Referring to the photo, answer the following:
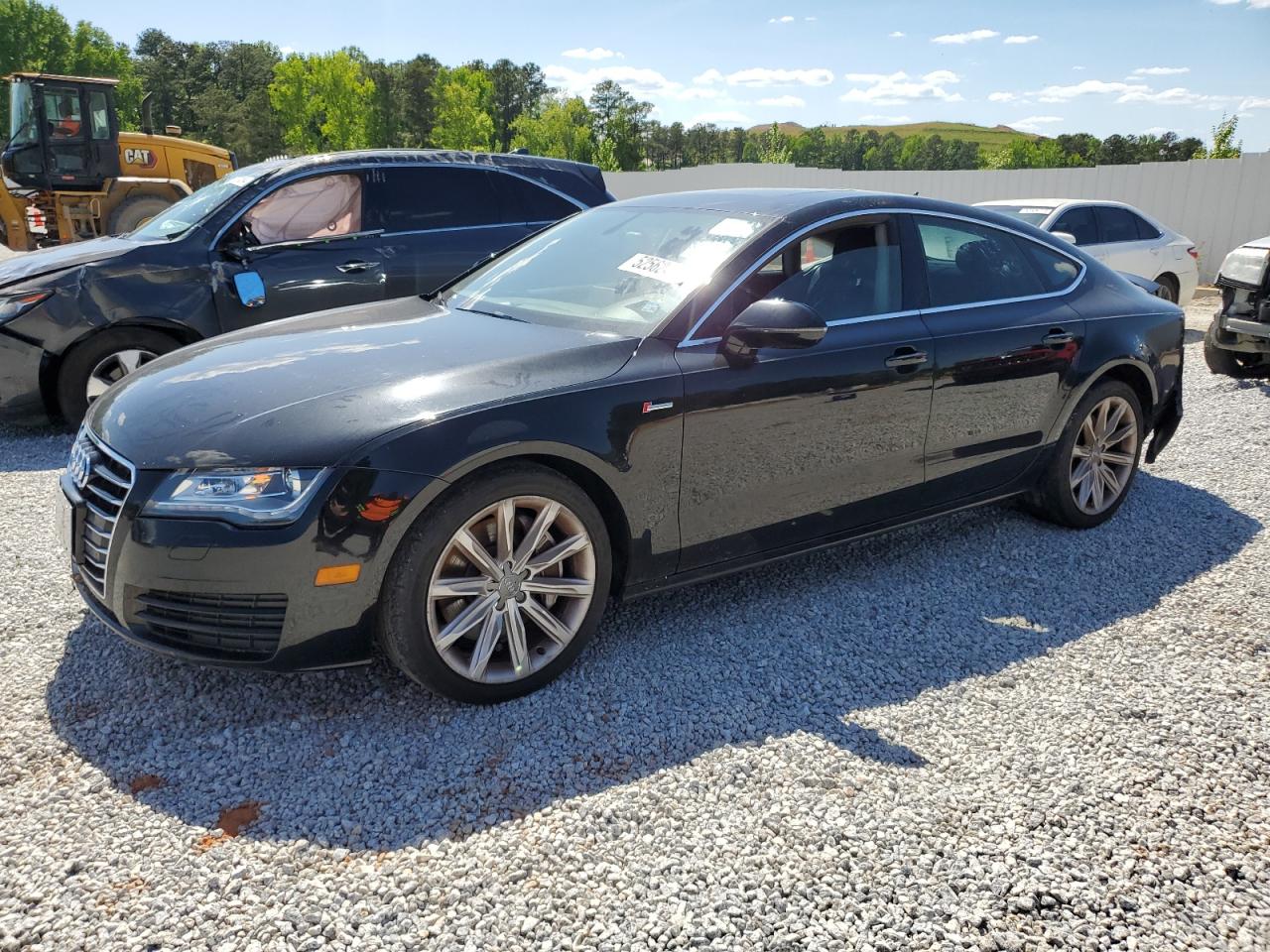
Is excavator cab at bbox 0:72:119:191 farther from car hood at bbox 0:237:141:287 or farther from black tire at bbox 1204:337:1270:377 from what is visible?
black tire at bbox 1204:337:1270:377

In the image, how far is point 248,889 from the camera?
231 cm

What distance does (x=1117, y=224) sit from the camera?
1121 centimetres

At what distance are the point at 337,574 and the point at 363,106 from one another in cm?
7443

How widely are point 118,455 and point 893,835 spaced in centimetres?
253

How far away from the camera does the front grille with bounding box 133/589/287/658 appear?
2.77 metres

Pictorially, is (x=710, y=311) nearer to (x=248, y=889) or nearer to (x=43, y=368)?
(x=248, y=889)

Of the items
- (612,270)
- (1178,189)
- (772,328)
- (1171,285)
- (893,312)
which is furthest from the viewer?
(1178,189)

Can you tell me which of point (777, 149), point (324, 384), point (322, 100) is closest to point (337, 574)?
point (324, 384)

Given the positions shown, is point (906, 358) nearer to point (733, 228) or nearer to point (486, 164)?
point (733, 228)

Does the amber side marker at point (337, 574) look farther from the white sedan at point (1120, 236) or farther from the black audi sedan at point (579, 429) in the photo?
the white sedan at point (1120, 236)

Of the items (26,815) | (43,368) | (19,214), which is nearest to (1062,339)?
(26,815)

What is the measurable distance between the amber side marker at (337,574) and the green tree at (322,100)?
222 feet

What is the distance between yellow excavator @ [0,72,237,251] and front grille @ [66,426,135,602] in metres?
14.5

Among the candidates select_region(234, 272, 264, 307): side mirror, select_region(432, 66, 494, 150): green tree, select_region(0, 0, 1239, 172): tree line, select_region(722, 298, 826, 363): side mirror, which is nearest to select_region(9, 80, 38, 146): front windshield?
select_region(234, 272, 264, 307): side mirror
